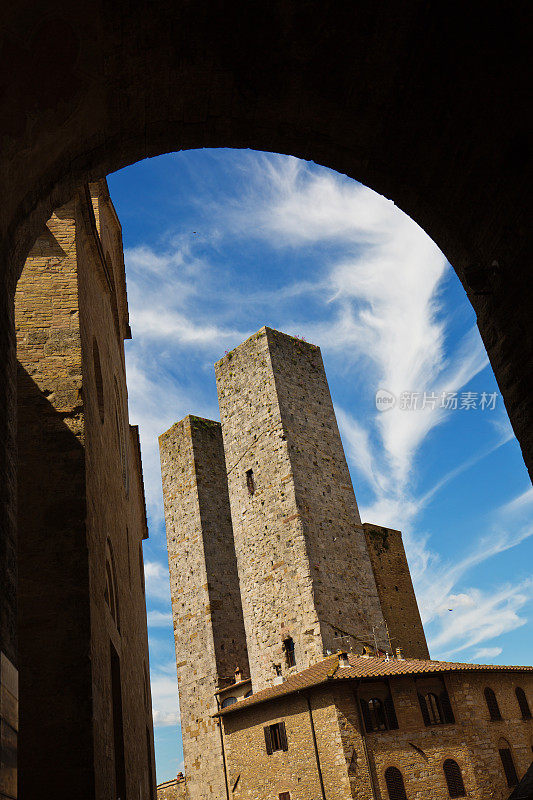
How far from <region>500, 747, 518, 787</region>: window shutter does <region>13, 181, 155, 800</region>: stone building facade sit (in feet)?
38.9

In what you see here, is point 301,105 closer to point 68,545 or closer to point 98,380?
point 68,545

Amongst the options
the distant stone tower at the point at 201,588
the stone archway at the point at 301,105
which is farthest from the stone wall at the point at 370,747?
the stone archway at the point at 301,105

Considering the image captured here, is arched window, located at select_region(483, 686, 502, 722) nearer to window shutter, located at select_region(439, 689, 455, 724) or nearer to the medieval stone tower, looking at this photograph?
window shutter, located at select_region(439, 689, 455, 724)

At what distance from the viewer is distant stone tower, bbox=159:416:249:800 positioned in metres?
22.5

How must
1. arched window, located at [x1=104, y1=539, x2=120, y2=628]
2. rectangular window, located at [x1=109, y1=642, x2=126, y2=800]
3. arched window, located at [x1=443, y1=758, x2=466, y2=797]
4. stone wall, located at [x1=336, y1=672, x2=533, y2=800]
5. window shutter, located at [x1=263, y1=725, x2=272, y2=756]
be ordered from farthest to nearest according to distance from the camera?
1. window shutter, located at [x1=263, y1=725, x2=272, y2=756]
2. arched window, located at [x1=443, y1=758, x2=466, y2=797]
3. stone wall, located at [x1=336, y1=672, x2=533, y2=800]
4. arched window, located at [x1=104, y1=539, x2=120, y2=628]
5. rectangular window, located at [x1=109, y1=642, x2=126, y2=800]

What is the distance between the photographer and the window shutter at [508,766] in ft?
55.8

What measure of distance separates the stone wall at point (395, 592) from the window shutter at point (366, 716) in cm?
535

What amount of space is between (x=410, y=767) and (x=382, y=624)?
15.6 feet

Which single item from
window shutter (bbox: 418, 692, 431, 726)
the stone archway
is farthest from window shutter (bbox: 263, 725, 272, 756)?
the stone archway

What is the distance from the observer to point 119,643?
8.29 m

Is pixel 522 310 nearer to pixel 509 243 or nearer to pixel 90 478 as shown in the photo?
pixel 509 243

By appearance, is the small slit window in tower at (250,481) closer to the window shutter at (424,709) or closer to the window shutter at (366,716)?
the window shutter at (366,716)

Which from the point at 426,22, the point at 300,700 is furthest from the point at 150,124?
the point at 300,700

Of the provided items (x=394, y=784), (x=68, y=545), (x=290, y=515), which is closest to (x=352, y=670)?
(x=394, y=784)
